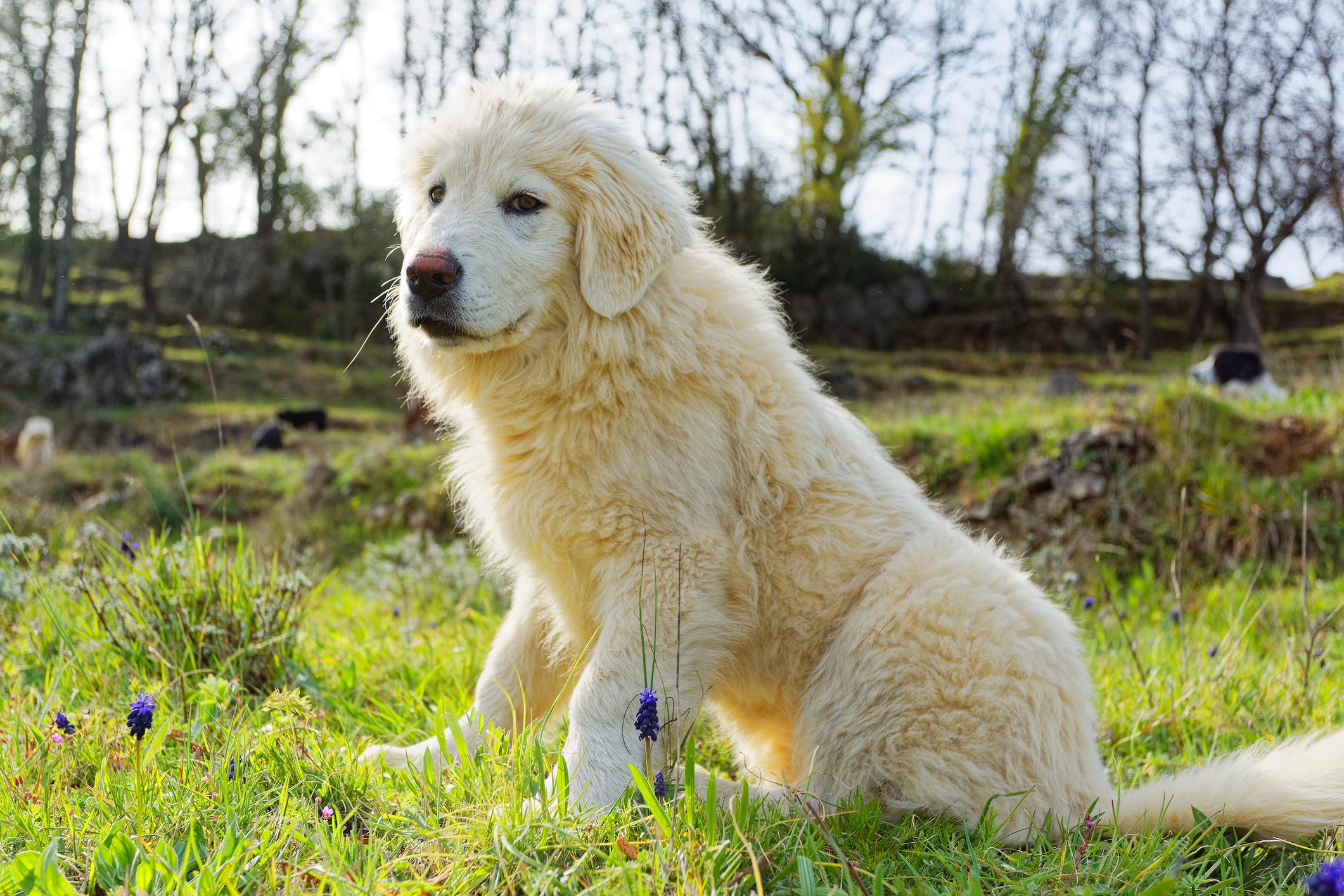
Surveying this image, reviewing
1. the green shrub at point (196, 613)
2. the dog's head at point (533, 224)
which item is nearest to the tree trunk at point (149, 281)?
the green shrub at point (196, 613)

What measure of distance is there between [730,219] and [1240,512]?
942 inches

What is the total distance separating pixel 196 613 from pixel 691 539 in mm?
2079

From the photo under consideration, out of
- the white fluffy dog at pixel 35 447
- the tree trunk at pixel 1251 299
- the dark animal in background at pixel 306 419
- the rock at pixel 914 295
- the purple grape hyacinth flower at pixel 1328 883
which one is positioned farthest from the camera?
the rock at pixel 914 295

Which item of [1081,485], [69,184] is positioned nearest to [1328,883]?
[1081,485]

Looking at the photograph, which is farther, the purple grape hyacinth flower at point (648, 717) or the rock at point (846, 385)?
the rock at point (846, 385)

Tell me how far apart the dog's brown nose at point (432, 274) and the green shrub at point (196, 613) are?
151 cm

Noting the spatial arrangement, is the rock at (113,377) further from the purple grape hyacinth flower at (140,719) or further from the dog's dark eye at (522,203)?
the purple grape hyacinth flower at (140,719)

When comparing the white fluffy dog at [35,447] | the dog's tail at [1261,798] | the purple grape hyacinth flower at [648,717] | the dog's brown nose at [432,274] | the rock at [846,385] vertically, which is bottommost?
the white fluffy dog at [35,447]

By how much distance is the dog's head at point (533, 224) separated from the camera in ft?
8.81

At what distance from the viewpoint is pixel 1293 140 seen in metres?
20.0

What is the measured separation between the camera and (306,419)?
16.6 meters

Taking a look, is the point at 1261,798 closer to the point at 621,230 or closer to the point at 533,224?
the point at 621,230

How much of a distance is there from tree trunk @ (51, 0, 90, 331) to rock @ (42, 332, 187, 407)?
6091mm

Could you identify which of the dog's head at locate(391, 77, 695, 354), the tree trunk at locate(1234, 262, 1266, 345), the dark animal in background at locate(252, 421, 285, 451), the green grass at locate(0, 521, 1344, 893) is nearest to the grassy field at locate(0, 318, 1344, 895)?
the green grass at locate(0, 521, 1344, 893)
